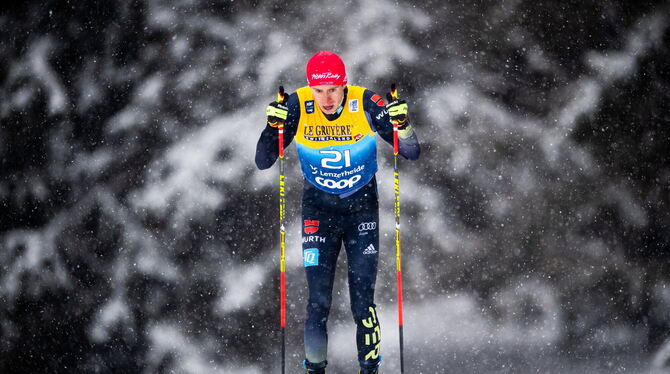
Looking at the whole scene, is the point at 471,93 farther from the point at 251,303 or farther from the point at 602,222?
the point at 251,303

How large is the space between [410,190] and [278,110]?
4.62 ft

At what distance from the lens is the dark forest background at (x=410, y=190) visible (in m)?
5.15

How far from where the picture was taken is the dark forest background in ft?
16.9

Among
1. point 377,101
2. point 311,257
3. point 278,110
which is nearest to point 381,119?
point 377,101

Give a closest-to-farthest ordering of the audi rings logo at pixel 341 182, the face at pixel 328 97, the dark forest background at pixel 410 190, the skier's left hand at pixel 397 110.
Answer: the skier's left hand at pixel 397 110 → the face at pixel 328 97 → the audi rings logo at pixel 341 182 → the dark forest background at pixel 410 190

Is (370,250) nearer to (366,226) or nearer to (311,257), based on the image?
(366,226)

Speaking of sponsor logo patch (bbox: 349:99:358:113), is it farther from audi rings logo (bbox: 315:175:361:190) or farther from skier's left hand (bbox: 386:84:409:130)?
audi rings logo (bbox: 315:175:361:190)

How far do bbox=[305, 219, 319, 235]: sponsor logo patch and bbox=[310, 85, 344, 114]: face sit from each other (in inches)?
27.1

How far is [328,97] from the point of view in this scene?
13.9 feet

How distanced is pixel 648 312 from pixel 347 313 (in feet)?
8.01

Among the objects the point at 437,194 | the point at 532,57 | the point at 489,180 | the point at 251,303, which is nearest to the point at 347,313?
the point at 251,303

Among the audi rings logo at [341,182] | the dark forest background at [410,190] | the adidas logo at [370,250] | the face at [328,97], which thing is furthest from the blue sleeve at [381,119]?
the dark forest background at [410,190]

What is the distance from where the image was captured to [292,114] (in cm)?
435

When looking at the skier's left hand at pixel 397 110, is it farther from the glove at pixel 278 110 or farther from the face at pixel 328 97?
the glove at pixel 278 110
